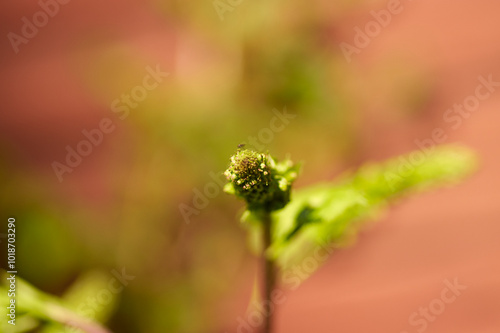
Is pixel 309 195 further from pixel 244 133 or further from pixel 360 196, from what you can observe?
pixel 244 133

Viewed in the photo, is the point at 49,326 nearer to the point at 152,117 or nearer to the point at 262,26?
the point at 152,117

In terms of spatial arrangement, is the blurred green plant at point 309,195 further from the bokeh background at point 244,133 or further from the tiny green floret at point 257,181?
the bokeh background at point 244,133

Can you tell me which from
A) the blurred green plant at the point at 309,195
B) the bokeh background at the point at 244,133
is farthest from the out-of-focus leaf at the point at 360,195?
the bokeh background at the point at 244,133

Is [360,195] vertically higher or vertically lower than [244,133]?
lower

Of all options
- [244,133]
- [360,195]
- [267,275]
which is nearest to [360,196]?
[360,195]

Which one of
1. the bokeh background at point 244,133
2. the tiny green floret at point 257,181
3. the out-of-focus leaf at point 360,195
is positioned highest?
the bokeh background at point 244,133

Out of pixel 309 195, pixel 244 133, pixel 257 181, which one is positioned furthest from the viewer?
pixel 244 133
